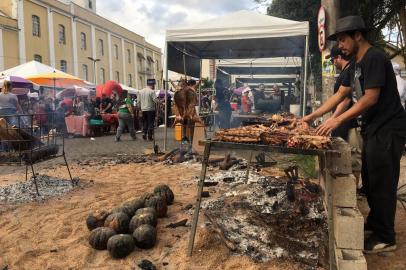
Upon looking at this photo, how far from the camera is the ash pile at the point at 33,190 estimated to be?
5680 millimetres

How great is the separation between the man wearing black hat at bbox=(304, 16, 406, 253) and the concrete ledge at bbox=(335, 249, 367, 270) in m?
0.46

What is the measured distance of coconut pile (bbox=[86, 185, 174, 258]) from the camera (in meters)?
3.71

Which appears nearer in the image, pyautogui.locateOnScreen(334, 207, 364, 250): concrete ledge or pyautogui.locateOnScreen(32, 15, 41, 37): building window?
pyautogui.locateOnScreen(334, 207, 364, 250): concrete ledge

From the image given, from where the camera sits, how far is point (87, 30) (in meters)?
41.9

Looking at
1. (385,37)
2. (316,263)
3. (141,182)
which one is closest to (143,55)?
(385,37)

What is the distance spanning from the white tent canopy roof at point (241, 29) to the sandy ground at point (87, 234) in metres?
4.16

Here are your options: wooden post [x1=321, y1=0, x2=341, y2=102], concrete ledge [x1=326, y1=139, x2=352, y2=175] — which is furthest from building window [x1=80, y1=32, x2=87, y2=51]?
concrete ledge [x1=326, y1=139, x2=352, y2=175]

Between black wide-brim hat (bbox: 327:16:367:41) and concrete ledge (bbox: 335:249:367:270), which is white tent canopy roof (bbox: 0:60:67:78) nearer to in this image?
black wide-brim hat (bbox: 327:16:367:41)

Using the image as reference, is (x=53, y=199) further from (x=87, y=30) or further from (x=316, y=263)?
(x=87, y=30)

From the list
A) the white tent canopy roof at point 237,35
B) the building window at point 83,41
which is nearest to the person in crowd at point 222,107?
the white tent canopy roof at point 237,35

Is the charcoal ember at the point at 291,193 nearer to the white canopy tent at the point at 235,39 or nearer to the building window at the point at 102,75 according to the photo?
the white canopy tent at the point at 235,39

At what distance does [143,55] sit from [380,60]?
179 ft

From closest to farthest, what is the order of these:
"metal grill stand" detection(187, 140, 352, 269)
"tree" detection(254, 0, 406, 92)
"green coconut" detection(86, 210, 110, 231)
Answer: "metal grill stand" detection(187, 140, 352, 269), "green coconut" detection(86, 210, 110, 231), "tree" detection(254, 0, 406, 92)

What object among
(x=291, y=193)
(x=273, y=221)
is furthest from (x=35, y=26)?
(x=273, y=221)
